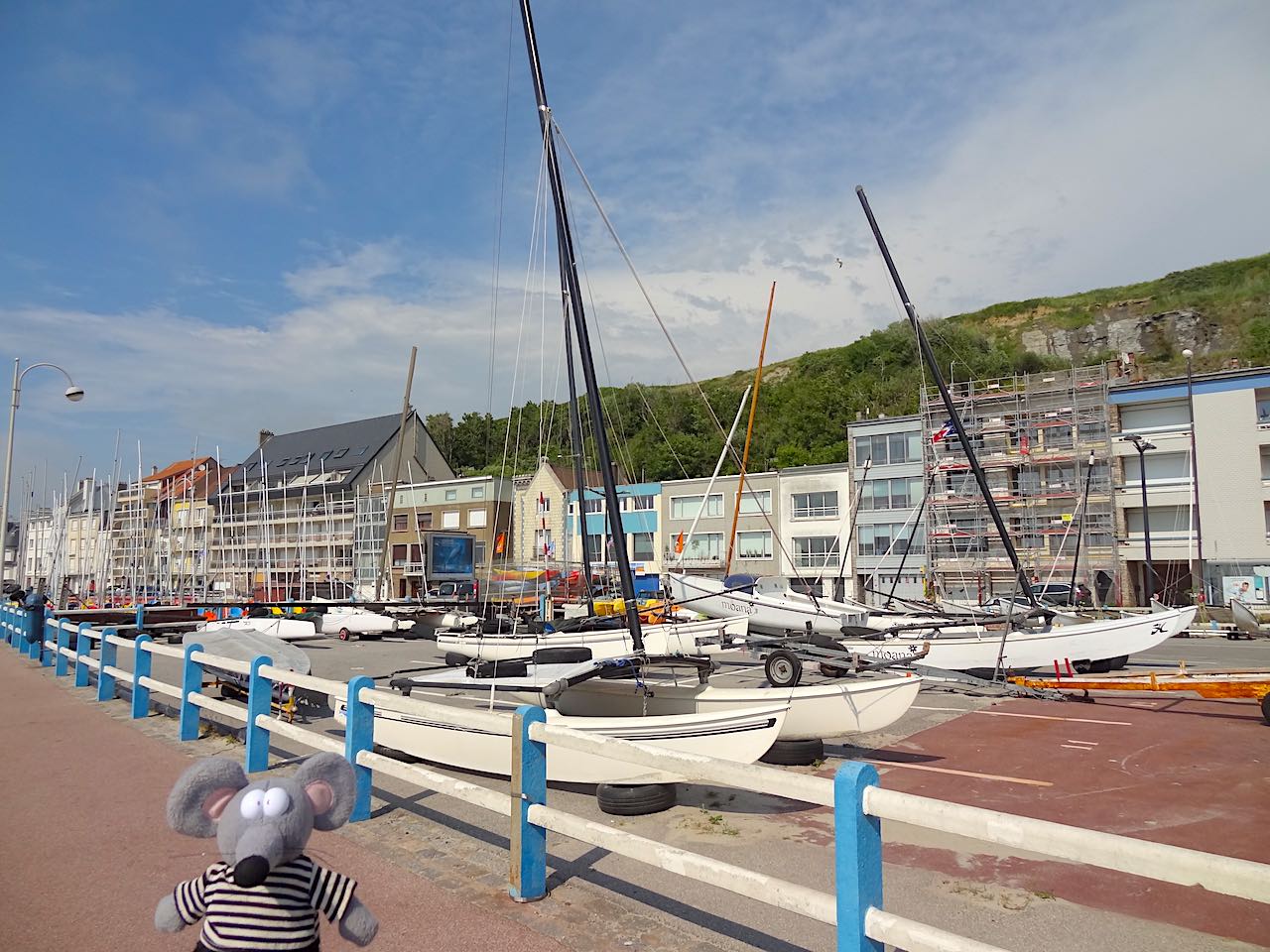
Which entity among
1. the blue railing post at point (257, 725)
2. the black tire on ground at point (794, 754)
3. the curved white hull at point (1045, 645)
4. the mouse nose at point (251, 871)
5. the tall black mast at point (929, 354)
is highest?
the tall black mast at point (929, 354)

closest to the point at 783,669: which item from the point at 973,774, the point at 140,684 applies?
the point at 973,774

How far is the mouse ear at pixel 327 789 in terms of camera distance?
9.04 feet

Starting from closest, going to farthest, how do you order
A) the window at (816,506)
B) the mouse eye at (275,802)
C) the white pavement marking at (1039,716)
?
the mouse eye at (275,802) → the white pavement marking at (1039,716) → the window at (816,506)

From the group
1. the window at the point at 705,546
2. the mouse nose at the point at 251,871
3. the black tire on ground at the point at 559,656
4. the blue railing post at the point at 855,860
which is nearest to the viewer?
the mouse nose at the point at 251,871

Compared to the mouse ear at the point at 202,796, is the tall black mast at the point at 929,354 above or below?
above

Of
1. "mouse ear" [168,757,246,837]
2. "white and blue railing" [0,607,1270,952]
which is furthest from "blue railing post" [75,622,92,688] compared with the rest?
"mouse ear" [168,757,246,837]

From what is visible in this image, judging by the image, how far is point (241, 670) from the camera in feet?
26.7

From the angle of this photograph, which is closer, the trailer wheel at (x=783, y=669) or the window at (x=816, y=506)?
the trailer wheel at (x=783, y=669)

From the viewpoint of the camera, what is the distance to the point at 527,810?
4.87 m

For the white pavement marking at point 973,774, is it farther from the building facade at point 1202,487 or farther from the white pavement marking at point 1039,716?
the building facade at point 1202,487

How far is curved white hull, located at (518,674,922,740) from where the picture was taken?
8.43 meters

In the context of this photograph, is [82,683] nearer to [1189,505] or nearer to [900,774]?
[900,774]

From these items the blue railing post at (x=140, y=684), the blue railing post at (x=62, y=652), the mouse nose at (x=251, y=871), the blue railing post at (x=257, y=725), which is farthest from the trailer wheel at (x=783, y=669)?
the blue railing post at (x=62, y=652)

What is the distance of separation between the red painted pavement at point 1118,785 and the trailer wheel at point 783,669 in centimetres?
143
